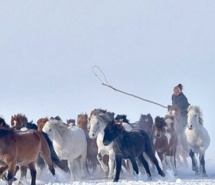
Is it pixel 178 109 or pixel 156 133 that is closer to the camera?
pixel 156 133

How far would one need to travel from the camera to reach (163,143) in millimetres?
23125

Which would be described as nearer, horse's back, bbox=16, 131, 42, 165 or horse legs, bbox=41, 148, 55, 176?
horse's back, bbox=16, 131, 42, 165

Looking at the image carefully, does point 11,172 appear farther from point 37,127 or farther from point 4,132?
point 37,127

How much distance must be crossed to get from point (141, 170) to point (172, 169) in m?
1.00

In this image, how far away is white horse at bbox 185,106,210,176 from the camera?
23188 millimetres

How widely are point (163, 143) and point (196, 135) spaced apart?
46.3 inches

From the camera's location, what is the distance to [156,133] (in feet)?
74.8

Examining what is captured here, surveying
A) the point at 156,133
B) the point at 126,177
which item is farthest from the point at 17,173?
the point at 156,133

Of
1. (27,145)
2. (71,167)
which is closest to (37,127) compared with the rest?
(71,167)

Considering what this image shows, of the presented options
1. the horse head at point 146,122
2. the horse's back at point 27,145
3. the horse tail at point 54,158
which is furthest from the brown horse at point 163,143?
the horse's back at point 27,145

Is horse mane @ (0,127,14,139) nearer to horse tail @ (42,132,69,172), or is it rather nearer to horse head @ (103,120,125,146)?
horse head @ (103,120,125,146)

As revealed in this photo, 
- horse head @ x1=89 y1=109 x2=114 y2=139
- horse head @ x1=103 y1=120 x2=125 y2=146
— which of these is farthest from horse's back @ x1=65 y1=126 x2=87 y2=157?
horse head @ x1=103 y1=120 x2=125 y2=146

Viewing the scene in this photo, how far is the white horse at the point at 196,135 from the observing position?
23.2 metres

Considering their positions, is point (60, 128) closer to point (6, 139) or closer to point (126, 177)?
point (126, 177)
